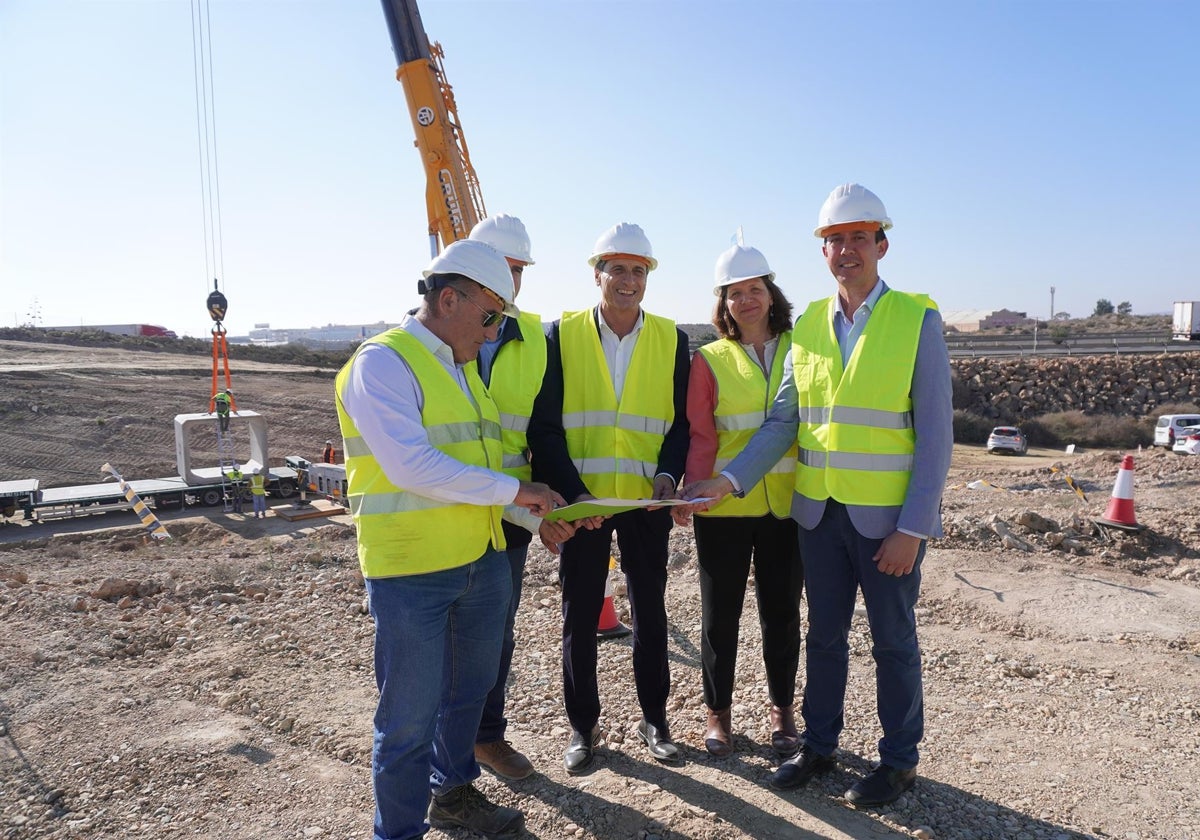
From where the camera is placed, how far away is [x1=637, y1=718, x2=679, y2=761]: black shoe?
345 cm

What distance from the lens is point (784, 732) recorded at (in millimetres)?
3578

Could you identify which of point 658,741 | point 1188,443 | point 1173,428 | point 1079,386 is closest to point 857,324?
point 658,741

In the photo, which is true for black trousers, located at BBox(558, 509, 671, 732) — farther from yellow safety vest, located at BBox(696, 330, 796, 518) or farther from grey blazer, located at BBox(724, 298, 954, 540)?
grey blazer, located at BBox(724, 298, 954, 540)

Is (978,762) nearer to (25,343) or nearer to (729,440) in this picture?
(729,440)

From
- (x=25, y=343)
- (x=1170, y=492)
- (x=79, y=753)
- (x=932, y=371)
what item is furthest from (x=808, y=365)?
(x=25, y=343)

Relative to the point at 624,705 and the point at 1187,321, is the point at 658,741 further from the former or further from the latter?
the point at 1187,321

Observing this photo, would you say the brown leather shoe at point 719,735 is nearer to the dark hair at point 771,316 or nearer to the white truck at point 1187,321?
the dark hair at point 771,316

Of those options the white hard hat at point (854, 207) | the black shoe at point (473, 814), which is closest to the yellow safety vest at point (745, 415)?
the white hard hat at point (854, 207)

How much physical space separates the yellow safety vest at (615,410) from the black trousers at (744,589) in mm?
402

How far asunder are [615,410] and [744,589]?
1.03 meters

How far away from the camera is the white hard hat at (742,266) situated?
3.50 metres

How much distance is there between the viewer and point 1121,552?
6.76 metres

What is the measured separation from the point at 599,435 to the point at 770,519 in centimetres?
88

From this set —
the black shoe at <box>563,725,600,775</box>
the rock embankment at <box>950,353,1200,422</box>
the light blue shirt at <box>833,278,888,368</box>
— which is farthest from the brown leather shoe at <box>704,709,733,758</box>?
the rock embankment at <box>950,353,1200,422</box>
